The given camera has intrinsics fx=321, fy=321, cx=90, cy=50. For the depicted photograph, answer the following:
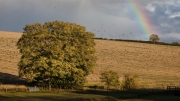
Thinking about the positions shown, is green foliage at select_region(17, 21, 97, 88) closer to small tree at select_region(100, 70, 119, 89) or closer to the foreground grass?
small tree at select_region(100, 70, 119, 89)

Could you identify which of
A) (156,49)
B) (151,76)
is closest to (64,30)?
(151,76)

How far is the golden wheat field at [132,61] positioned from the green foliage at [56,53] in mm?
11316

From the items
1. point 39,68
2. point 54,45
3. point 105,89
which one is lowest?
point 105,89

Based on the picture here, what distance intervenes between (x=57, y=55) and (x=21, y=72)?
7.13 m

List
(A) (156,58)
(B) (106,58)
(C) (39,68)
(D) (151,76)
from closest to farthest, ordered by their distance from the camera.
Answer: (C) (39,68) < (D) (151,76) < (B) (106,58) < (A) (156,58)

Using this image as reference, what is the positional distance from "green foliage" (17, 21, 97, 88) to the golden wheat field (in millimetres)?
11316

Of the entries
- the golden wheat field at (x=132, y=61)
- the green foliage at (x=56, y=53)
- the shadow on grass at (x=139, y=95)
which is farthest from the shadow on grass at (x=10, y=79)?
the shadow on grass at (x=139, y=95)

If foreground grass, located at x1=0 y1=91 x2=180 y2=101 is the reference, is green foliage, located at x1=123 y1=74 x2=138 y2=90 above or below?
above

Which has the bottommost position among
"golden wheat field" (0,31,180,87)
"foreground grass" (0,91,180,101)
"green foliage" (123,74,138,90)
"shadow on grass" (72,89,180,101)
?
"shadow on grass" (72,89,180,101)

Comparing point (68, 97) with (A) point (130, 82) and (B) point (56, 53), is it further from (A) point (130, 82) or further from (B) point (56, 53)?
(A) point (130, 82)

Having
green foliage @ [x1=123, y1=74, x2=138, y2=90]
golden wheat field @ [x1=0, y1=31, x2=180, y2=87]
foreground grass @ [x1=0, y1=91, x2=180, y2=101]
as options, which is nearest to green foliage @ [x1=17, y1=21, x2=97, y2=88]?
foreground grass @ [x1=0, y1=91, x2=180, y2=101]

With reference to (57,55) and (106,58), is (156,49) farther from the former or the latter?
(57,55)

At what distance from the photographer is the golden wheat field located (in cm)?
7638

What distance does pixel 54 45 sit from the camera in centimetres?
5962
